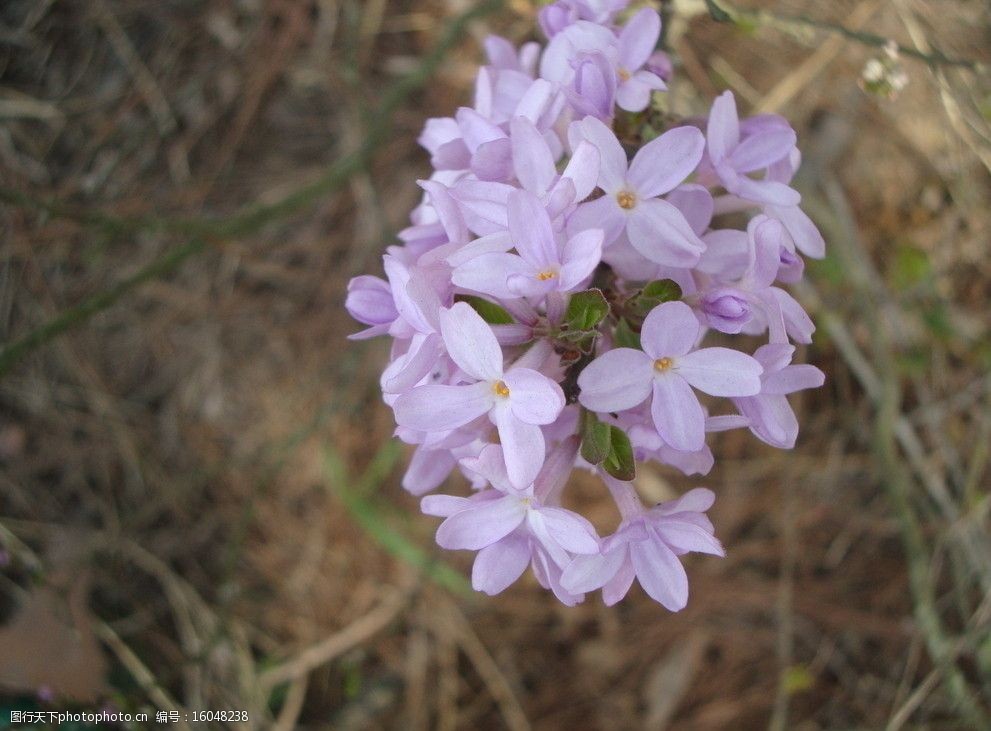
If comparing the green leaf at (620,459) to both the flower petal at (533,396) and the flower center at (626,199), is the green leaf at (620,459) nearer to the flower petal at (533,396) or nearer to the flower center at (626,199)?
the flower petal at (533,396)

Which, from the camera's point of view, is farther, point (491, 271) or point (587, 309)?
point (587, 309)

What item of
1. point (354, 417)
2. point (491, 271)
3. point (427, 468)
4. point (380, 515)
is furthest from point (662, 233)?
point (354, 417)

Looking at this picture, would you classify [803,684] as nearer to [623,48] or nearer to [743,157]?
[743,157]

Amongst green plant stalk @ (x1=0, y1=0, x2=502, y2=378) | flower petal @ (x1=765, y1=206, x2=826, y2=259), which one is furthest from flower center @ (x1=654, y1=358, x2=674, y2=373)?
green plant stalk @ (x1=0, y1=0, x2=502, y2=378)

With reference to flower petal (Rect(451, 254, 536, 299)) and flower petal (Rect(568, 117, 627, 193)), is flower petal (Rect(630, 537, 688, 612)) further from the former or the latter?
flower petal (Rect(568, 117, 627, 193))

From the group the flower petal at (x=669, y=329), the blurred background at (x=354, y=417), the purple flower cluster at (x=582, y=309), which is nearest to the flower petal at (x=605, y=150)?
the purple flower cluster at (x=582, y=309)

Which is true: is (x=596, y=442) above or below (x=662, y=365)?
below

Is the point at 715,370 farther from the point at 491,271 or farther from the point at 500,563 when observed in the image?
the point at 500,563
